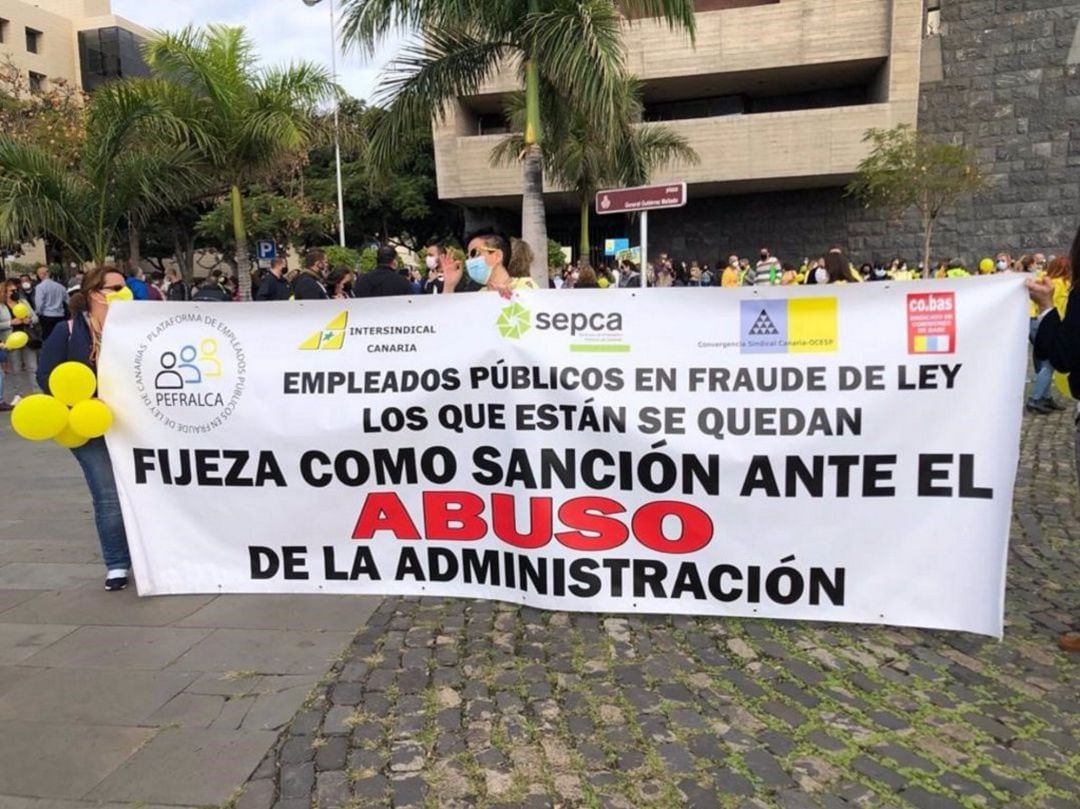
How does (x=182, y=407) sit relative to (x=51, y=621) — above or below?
above

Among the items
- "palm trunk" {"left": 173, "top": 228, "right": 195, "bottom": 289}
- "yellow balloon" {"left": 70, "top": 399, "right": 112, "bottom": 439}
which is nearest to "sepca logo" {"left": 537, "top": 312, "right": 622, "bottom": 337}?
"yellow balloon" {"left": 70, "top": 399, "right": 112, "bottom": 439}

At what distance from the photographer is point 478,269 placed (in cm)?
547

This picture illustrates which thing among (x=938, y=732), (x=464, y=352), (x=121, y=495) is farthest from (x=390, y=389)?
(x=938, y=732)

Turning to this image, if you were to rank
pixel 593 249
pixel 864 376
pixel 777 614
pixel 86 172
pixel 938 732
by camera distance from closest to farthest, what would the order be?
1. pixel 938 732
2. pixel 864 376
3. pixel 777 614
4. pixel 86 172
5. pixel 593 249

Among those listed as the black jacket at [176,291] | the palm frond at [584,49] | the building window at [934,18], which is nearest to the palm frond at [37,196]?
the palm frond at [584,49]

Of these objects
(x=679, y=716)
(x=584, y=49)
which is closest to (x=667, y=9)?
(x=584, y=49)

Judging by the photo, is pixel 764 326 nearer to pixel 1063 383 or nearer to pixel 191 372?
pixel 1063 383

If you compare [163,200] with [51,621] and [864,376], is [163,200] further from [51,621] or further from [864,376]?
[864,376]

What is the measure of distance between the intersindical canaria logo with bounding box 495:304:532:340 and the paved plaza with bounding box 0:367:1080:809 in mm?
1354

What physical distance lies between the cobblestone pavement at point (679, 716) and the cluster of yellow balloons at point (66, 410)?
171cm

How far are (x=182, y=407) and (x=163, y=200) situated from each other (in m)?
11.9

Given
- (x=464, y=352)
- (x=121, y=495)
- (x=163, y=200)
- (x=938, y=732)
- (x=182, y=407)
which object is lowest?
(x=938, y=732)

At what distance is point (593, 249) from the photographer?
38.1 meters

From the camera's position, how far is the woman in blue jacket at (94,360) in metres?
4.40
